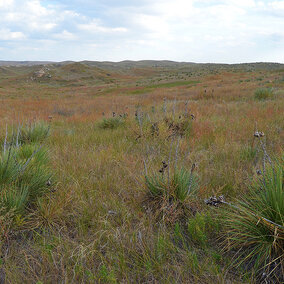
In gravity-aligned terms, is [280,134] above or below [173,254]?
above

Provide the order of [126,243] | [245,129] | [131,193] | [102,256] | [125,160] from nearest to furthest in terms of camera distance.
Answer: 1. [102,256]
2. [126,243]
3. [131,193]
4. [125,160]
5. [245,129]

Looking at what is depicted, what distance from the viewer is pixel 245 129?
491 cm

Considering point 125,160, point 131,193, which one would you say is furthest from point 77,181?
point 125,160

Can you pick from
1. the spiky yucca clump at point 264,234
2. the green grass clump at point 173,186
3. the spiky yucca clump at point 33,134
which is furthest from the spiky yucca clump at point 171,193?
the spiky yucca clump at point 33,134

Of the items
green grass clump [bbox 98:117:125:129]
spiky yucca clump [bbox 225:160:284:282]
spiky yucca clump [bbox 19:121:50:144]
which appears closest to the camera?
spiky yucca clump [bbox 225:160:284:282]

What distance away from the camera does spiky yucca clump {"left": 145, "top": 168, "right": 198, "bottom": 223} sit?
2102 mm

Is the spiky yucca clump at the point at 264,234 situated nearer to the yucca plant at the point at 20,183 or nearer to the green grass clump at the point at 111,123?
the yucca plant at the point at 20,183

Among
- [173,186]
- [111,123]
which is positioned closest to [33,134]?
[111,123]

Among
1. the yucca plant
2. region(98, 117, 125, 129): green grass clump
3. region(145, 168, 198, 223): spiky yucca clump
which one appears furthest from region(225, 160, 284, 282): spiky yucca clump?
region(98, 117, 125, 129): green grass clump

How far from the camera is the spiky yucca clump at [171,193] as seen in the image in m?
2.10

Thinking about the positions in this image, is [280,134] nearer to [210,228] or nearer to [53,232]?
[210,228]

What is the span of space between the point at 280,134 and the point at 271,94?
6345 mm

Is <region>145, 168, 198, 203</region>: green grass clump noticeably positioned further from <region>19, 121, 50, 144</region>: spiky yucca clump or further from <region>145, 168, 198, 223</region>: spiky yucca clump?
<region>19, 121, 50, 144</region>: spiky yucca clump

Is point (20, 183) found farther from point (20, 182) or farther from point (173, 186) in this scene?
point (173, 186)
